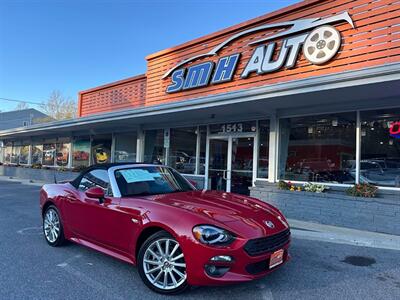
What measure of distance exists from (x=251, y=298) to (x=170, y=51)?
10.8 m

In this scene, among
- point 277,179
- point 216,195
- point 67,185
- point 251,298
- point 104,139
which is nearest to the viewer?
point 251,298

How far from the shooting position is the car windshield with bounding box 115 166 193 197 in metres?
4.62

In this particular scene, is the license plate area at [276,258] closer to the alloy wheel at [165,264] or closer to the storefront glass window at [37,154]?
the alloy wheel at [165,264]

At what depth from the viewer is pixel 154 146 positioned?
46.1ft

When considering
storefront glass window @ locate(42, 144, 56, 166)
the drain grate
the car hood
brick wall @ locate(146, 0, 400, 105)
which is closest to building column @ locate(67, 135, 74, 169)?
storefront glass window @ locate(42, 144, 56, 166)

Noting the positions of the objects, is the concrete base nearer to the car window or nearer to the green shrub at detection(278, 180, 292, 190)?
the green shrub at detection(278, 180, 292, 190)

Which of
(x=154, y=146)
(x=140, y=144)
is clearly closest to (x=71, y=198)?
(x=154, y=146)

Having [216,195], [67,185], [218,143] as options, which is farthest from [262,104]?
[67,185]

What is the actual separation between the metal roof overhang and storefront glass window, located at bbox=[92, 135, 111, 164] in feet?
13.5

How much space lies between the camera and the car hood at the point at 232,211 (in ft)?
11.8

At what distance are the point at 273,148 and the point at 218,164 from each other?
7.78 feet

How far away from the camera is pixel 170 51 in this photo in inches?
505

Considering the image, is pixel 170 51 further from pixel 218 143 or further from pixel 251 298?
pixel 251 298

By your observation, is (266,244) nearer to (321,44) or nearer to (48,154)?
(321,44)
